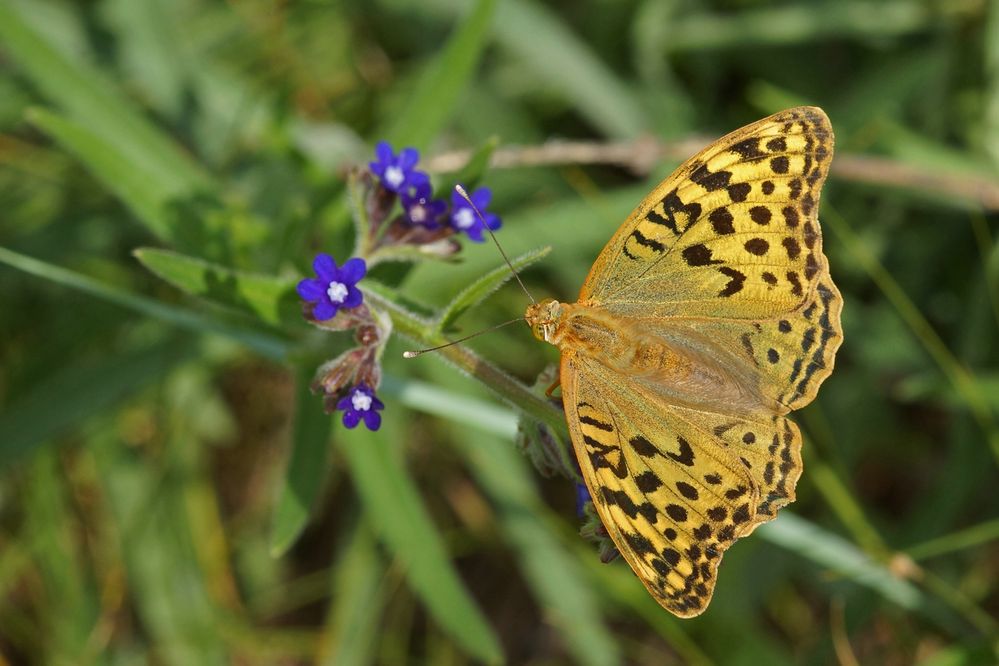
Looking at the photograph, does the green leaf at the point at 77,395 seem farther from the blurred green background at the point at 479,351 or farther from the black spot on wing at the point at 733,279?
the black spot on wing at the point at 733,279

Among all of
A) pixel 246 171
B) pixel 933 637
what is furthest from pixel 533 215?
pixel 933 637

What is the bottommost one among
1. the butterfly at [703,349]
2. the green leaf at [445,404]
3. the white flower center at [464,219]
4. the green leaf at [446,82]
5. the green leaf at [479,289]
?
the butterfly at [703,349]

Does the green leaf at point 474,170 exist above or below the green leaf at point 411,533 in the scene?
above

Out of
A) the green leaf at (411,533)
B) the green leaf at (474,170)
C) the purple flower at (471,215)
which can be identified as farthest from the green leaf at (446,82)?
the green leaf at (411,533)

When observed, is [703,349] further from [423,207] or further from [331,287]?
[331,287]

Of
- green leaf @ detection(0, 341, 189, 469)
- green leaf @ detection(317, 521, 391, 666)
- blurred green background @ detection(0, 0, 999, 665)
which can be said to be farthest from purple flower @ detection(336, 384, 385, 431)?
green leaf @ detection(317, 521, 391, 666)

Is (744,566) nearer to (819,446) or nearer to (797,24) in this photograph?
(819,446)

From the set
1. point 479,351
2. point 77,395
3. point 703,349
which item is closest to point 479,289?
point 703,349
